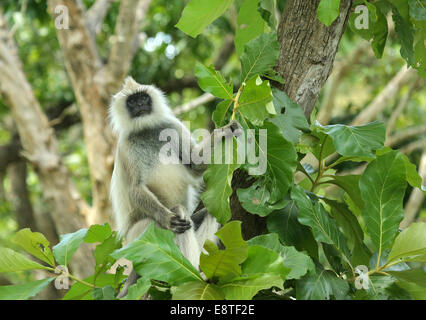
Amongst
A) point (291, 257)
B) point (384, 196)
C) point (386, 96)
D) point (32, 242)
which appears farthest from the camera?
point (386, 96)

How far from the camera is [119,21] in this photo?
6848 mm

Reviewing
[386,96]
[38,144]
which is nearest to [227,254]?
[38,144]

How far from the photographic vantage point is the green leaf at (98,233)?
1950 mm

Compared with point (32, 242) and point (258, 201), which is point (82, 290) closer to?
point (32, 242)

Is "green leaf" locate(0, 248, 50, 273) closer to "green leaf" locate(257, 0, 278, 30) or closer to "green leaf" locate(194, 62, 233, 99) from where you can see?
"green leaf" locate(194, 62, 233, 99)

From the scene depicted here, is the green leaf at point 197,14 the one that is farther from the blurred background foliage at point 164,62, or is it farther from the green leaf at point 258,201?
the blurred background foliage at point 164,62

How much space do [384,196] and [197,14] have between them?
3.68 feet

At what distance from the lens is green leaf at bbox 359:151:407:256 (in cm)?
182

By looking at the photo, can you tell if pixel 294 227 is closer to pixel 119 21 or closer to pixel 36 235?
pixel 36 235

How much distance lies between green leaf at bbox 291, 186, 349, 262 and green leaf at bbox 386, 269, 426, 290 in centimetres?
20

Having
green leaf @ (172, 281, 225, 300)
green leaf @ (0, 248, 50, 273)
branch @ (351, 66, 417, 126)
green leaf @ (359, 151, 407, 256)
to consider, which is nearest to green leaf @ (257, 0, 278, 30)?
green leaf @ (359, 151, 407, 256)

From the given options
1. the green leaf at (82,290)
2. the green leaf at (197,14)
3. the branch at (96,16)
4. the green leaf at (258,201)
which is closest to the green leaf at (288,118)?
the green leaf at (258,201)

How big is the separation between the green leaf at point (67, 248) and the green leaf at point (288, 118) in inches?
35.5

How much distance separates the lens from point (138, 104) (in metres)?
3.45
